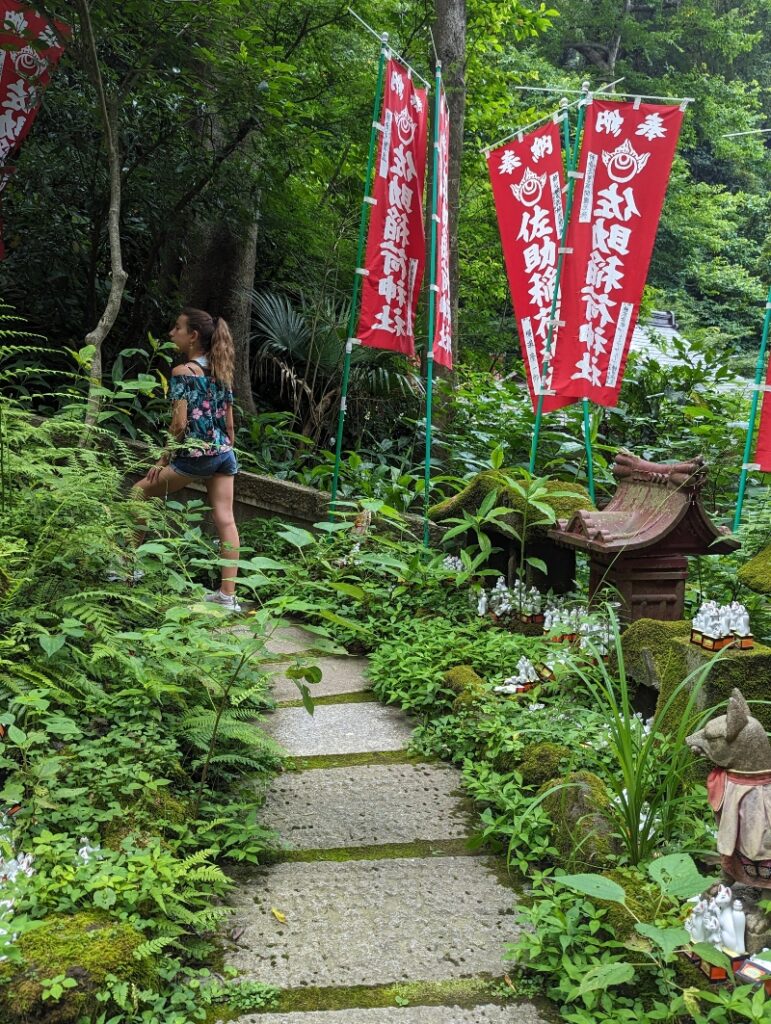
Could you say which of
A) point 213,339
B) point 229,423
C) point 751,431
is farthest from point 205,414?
point 751,431

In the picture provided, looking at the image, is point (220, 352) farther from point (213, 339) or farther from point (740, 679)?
point (740, 679)

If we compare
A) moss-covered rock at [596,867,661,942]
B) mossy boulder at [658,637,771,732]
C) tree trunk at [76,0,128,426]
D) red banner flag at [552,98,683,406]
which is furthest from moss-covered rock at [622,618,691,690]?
tree trunk at [76,0,128,426]

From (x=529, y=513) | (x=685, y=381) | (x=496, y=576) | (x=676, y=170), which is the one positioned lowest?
(x=496, y=576)

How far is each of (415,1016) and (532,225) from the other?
5421 millimetres

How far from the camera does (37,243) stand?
773 centimetres

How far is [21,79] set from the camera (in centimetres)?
668

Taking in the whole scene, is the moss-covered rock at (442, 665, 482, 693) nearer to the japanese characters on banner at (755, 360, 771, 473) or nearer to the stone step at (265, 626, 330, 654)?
the stone step at (265, 626, 330, 654)

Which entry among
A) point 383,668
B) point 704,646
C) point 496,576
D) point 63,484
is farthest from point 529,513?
point 63,484

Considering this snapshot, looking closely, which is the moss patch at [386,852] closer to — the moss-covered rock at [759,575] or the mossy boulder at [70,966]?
the mossy boulder at [70,966]

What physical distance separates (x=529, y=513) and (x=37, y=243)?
529cm

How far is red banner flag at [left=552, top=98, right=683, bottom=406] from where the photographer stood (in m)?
5.71

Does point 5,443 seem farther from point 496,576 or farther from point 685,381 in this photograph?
point 685,381

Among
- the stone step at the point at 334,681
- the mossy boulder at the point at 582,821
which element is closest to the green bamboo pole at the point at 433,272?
the stone step at the point at 334,681

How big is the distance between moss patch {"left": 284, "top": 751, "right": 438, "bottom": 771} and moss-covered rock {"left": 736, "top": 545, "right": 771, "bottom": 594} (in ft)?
4.74
